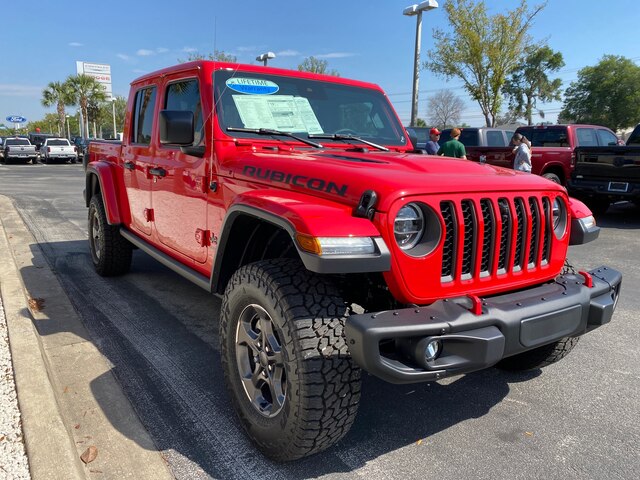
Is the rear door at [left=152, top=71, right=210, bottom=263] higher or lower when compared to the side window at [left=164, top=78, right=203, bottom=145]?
lower

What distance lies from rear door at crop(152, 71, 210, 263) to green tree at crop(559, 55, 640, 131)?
4391 cm

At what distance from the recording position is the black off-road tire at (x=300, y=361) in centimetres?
207

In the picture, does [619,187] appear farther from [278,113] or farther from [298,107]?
[278,113]

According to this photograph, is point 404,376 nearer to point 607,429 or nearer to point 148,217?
point 607,429

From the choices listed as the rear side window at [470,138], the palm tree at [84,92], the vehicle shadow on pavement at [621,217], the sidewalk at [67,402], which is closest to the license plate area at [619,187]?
the vehicle shadow on pavement at [621,217]

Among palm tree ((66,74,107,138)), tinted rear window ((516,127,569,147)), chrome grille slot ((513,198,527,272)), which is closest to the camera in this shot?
chrome grille slot ((513,198,527,272))

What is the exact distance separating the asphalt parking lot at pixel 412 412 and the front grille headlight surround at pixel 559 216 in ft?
3.38

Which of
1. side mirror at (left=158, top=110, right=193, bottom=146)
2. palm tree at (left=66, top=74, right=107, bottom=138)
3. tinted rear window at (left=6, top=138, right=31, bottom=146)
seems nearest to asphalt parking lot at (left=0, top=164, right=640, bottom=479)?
side mirror at (left=158, top=110, right=193, bottom=146)

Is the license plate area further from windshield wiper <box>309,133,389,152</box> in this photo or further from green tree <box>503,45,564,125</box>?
green tree <box>503,45,564,125</box>

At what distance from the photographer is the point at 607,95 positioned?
41.1m

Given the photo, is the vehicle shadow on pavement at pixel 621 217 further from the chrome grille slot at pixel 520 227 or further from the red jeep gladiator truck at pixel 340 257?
the chrome grille slot at pixel 520 227

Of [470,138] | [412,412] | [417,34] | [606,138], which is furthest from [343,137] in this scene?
[417,34]

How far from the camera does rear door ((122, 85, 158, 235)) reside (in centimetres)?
422

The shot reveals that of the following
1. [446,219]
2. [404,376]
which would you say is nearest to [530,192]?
[446,219]
